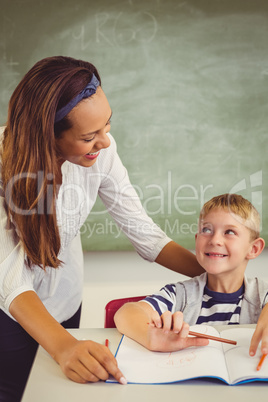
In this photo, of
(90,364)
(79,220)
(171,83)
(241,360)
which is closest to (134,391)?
(90,364)

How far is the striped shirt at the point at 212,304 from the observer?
1339 mm

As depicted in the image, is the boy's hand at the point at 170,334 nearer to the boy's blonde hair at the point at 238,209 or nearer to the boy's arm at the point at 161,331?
the boy's arm at the point at 161,331

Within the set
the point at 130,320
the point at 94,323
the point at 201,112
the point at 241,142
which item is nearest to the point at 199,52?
the point at 201,112

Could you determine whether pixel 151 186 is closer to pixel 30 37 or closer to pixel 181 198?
pixel 181 198

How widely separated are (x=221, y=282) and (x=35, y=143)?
24.5 inches

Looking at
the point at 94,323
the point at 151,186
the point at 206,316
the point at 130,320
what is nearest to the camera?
the point at 130,320

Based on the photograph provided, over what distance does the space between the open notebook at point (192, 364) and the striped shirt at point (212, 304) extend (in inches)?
10.2

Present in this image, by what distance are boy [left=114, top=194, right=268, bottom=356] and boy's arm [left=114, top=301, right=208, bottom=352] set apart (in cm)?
7

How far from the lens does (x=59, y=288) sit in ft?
4.88

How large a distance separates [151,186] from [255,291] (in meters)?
2.17

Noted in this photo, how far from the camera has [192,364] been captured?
0.97 m

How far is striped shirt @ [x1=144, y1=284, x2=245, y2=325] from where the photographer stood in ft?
4.39

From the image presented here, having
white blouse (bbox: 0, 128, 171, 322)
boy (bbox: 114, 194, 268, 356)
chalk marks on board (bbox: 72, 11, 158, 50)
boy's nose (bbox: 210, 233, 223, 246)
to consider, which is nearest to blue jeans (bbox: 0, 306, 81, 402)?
white blouse (bbox: 0, 128, 171, 322)

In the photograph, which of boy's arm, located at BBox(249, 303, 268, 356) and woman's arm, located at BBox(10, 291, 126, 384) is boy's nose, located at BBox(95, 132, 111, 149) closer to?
woman's arm, located at BBox(10, 291, 126, 384)
